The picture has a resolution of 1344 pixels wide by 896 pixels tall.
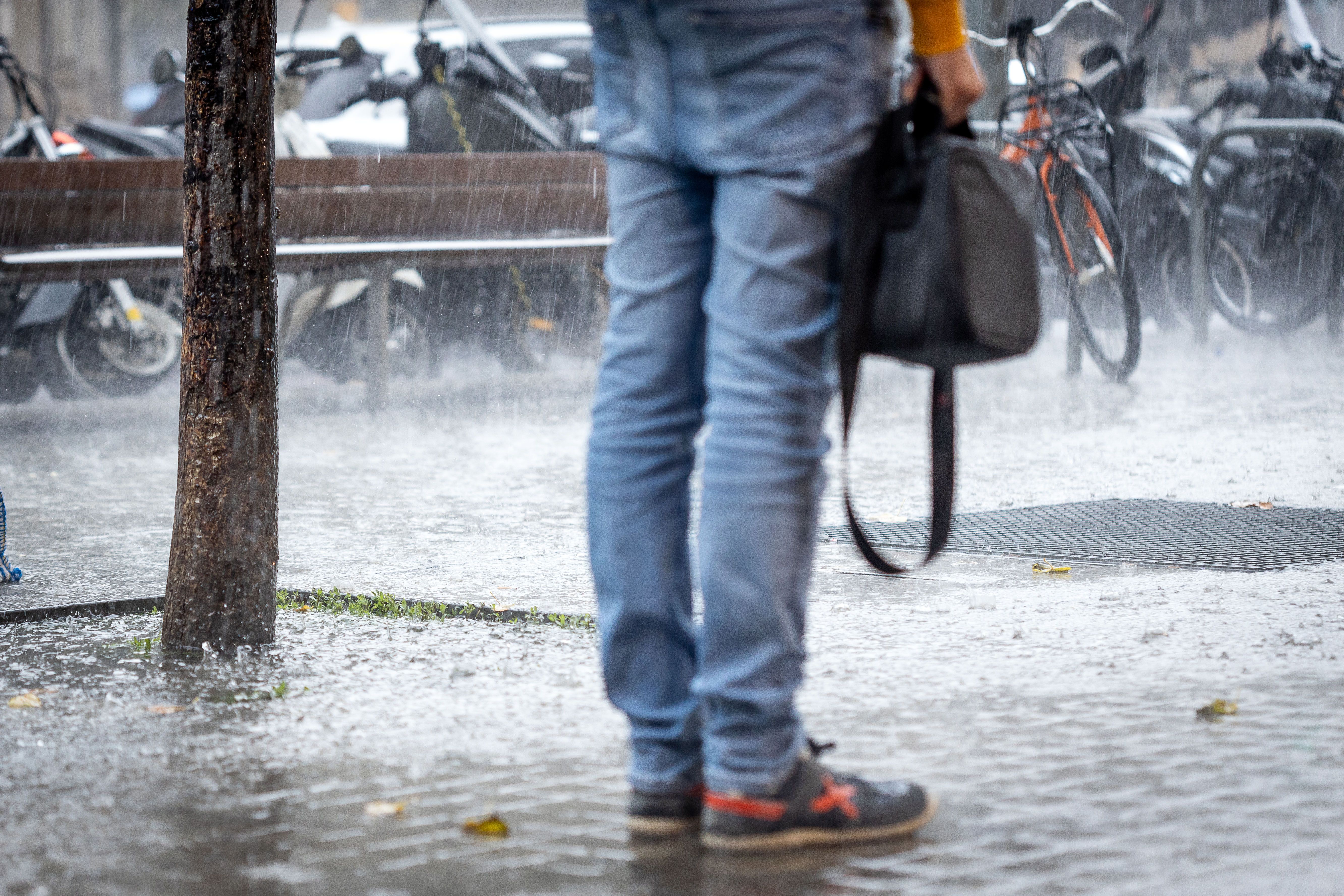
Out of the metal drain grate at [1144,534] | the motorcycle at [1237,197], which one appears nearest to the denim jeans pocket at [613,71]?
the metal drain grate at [1144,534]

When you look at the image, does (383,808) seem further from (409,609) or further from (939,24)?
(409,609)

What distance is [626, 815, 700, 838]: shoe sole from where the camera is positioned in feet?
7.49

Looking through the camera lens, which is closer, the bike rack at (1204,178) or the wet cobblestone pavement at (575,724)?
the wet cobblestone pavement at (575,724)

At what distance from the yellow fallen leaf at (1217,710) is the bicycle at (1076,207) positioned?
576 centimetres

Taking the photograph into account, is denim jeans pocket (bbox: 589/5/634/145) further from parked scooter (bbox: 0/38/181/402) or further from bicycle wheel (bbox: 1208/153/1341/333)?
bicycle wheel (bbox: 1208/153/1341/333)

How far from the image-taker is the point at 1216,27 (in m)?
19.2

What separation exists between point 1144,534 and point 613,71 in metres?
2.79

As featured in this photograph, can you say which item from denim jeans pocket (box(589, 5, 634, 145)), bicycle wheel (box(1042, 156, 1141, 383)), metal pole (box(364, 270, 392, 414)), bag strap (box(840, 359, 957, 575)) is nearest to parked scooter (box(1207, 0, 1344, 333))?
bicycle wheel (box(1042, 156, 1141, 383))

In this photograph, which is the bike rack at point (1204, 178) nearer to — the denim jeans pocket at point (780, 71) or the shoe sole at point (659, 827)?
the denim jeans pocket at point (780, 71)

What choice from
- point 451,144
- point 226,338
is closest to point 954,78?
point 226,338

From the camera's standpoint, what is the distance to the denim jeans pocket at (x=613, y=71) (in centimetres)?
229

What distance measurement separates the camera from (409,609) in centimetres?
386

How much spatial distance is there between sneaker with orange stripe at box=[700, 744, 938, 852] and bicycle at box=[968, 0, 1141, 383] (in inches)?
255

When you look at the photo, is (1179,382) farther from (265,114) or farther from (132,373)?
(265,114)
